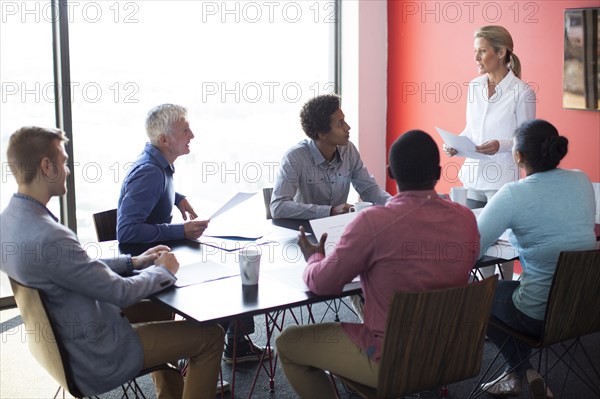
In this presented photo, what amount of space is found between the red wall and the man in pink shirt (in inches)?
97.8

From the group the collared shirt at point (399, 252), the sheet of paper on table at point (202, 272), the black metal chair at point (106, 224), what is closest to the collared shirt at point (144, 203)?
the black metal chair at point (106, 224)

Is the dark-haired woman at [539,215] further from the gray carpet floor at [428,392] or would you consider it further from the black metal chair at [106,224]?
the black metal chair at [106,224]

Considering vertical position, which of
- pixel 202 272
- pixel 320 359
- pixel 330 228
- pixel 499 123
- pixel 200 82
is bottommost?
pixel 320 359

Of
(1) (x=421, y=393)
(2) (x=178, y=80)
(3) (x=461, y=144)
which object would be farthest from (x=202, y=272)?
(2) (x=178, y=80)

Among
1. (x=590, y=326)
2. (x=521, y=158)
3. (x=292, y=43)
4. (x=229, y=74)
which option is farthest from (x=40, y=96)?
(x=590, y=326)

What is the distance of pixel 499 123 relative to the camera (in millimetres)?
4098

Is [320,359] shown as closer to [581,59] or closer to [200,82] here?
[581,59]

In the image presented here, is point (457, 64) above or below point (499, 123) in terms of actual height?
above

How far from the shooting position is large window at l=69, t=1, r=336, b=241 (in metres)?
4.91

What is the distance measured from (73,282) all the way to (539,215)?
169 cm

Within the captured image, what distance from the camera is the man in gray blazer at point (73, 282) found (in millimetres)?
2209

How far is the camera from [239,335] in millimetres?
3715

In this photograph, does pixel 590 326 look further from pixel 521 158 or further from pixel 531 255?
pixel 521 158

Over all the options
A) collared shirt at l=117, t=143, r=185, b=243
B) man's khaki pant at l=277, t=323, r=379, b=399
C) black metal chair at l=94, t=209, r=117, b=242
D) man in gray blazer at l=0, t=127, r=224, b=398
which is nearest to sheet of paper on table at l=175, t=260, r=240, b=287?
man in gray blazer at l=0, t=127, r=224, b=398
